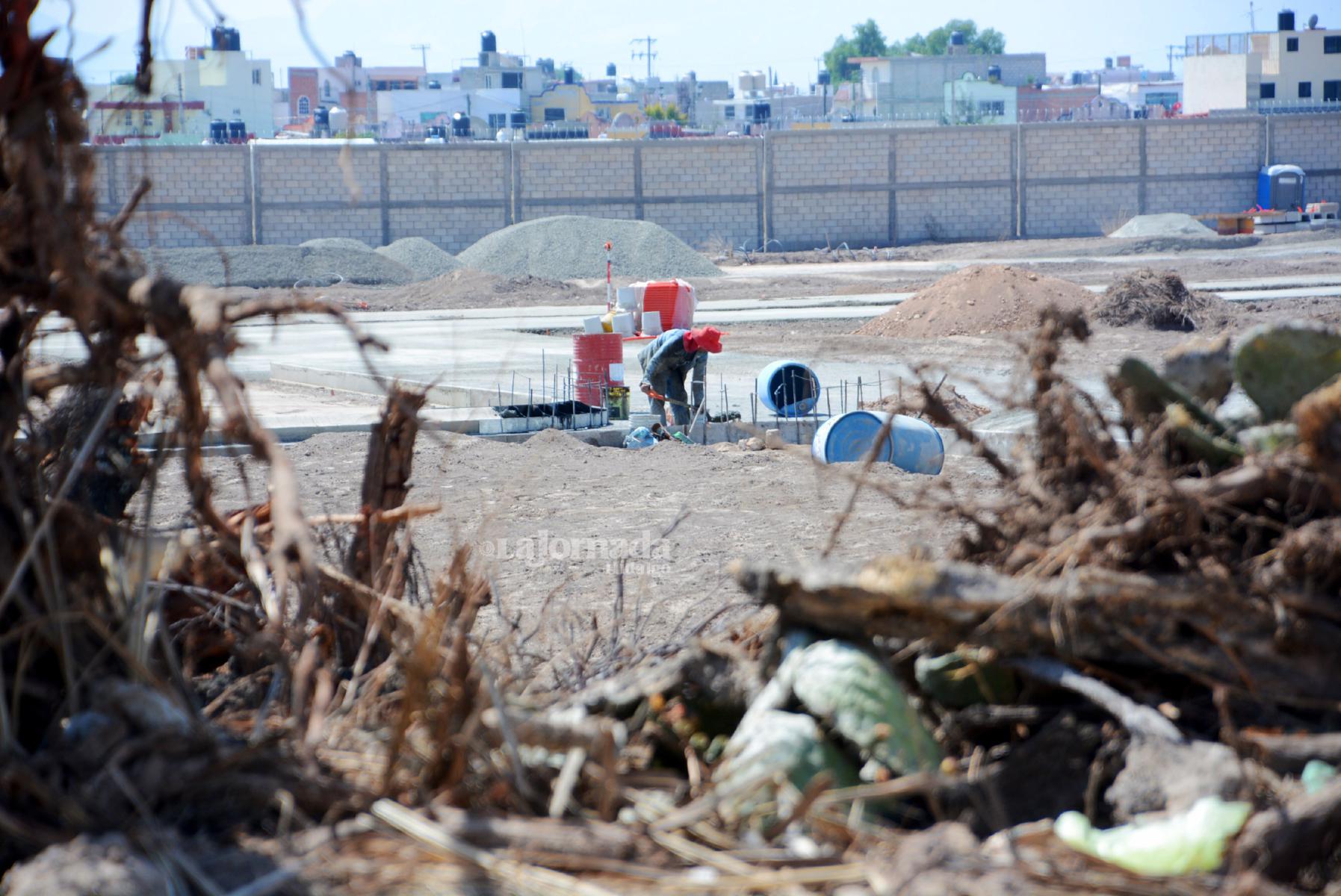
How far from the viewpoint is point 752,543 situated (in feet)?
23.5

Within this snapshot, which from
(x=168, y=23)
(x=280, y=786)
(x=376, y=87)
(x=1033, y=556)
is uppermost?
(x=376, y=87)

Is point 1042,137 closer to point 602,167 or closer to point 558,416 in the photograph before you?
point 602,167

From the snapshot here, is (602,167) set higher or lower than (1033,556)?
higher

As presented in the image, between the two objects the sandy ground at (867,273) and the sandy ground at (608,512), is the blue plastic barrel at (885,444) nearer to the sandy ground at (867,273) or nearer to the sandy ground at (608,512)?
the sandy ground at (608,512)

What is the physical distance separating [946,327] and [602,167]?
2648cm

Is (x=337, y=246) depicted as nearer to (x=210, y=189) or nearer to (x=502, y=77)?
(x=210, y=189)

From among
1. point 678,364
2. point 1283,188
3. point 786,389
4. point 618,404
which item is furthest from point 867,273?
point 678,364

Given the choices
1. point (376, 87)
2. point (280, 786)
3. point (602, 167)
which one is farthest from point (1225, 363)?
point (376, 87)

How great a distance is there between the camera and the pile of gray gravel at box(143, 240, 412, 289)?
3206 cm

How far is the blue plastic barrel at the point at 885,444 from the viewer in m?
8.58

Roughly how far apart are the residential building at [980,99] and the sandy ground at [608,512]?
254 feet

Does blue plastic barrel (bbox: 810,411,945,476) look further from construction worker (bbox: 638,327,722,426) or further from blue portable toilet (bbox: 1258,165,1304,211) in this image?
blue portable toilet (bbox: 1258,165,1304,211)

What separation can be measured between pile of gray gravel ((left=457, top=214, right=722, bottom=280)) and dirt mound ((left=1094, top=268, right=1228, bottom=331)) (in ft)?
52.0

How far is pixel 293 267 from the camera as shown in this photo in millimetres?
33438
